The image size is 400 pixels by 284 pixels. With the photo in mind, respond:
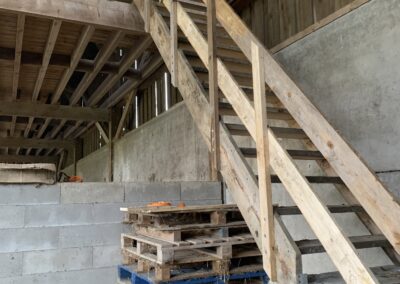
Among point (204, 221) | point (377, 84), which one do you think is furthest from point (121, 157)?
point (377, 84)

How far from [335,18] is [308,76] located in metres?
0.72

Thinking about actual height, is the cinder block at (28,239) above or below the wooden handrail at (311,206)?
below

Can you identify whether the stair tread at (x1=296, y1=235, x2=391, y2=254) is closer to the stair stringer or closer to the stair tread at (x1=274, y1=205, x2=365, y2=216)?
the stair tread at (x1=274, y1=205, x2=365, y2=216)

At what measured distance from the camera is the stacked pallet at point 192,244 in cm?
353

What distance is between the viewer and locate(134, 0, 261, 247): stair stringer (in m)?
2.98

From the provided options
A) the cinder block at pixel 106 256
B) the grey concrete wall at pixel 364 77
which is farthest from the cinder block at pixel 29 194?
the grey concrete wall at pixel 364 77

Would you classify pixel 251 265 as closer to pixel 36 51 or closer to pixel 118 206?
pixel 118 206

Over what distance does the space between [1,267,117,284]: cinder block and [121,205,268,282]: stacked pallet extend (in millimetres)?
592

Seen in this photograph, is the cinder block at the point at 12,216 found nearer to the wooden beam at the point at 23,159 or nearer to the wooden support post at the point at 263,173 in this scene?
the wooden support post at the point at 263,173

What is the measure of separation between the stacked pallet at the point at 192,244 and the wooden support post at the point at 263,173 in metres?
1.06

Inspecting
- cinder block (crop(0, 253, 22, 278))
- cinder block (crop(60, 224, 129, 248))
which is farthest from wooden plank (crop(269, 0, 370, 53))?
cinder block (crop(0, 253, 22, 278))

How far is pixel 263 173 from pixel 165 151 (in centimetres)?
643

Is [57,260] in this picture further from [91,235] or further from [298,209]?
[298,209]

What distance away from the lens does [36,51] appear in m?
7.65
